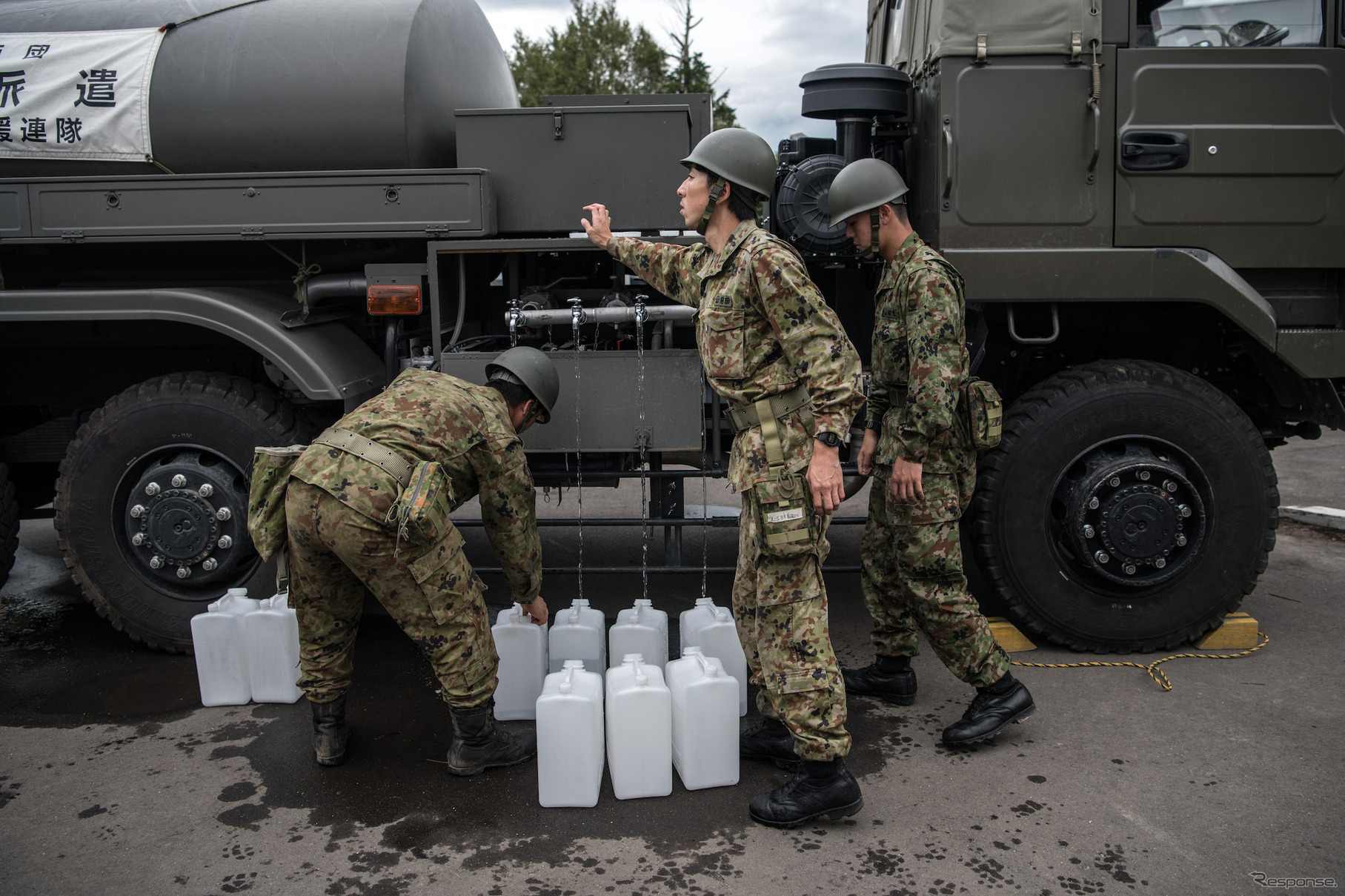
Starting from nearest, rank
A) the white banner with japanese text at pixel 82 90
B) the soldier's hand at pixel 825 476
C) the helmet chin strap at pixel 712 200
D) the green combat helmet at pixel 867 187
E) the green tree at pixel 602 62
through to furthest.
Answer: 1. the soldier's hand at pixel 825 476
2. the helmet chin strap at pixel 712 200
3. the green combat helmet at pixel 867 187
4. the white banner with japanese text at pixel 82 90
5. the green tree at pixel 602 62

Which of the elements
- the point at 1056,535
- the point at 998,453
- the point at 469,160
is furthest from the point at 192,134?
the point at 1056,535

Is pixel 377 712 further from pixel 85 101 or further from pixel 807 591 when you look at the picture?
pixel 85 101

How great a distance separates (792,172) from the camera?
4.20m

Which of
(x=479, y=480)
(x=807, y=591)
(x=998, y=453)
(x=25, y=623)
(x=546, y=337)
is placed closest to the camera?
(x=807, y=591)

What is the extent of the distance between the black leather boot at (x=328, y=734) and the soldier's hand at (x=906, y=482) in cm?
202

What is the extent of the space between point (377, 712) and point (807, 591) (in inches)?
70.4

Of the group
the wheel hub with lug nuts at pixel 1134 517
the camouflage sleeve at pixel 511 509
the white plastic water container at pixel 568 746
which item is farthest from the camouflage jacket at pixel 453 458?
the wheel hub with lug nuts at pixel 1134 517

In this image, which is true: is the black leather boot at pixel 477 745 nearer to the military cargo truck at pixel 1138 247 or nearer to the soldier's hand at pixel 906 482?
the soldier's hand at pixel 906 482

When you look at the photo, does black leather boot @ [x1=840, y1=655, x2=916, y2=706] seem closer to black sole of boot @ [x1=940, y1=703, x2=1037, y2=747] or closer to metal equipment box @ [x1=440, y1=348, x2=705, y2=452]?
black sole of boot @ [x1=940, y1=703, x2=1037, y2=747]

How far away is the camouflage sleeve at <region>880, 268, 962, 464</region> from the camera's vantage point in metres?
3.27

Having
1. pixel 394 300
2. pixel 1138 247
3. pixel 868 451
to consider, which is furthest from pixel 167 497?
pixel 1138 247

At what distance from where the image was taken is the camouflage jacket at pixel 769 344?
2.87 metres

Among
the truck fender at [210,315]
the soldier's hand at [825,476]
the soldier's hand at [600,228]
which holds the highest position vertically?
the soldier's hand at [600,228]

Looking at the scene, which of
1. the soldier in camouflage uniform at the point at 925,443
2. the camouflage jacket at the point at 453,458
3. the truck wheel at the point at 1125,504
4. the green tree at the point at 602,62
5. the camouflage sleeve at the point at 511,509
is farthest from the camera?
the green tree at the point at 602,62
